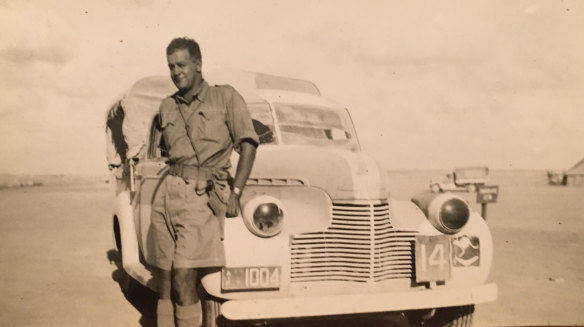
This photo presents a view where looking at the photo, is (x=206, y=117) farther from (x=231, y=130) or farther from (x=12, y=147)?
(x=12, y=147)

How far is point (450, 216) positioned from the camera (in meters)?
3.74

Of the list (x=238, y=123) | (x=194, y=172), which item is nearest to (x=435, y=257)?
(x=238, y=123)

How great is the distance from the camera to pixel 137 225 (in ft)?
14.7

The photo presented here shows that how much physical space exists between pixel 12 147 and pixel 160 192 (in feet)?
7.27

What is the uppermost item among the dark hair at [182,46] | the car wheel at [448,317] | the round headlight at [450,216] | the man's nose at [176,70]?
the dark hair at [182,46]

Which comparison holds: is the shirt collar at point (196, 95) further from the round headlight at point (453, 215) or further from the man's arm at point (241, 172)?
the round headlight at point (453, 215)

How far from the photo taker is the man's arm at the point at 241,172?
3197mm

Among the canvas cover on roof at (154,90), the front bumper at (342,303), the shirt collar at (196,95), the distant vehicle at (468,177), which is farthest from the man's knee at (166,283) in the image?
the distant vehicle at (468,177)

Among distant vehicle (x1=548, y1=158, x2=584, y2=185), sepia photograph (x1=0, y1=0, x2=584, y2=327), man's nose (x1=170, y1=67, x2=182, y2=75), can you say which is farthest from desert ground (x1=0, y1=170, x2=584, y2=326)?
distant vehicle (x1=548, y1=158, x2=584, y2=185)

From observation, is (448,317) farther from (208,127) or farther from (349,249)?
(208,127)

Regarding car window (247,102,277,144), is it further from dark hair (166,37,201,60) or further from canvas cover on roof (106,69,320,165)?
dark hair (166,37,201,60)

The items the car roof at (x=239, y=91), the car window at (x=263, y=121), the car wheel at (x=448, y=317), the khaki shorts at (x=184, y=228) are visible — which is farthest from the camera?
the car roof at (x=239, y=91)

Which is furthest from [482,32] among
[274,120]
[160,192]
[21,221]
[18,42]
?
[21,221]

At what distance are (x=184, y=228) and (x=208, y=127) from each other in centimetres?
61
